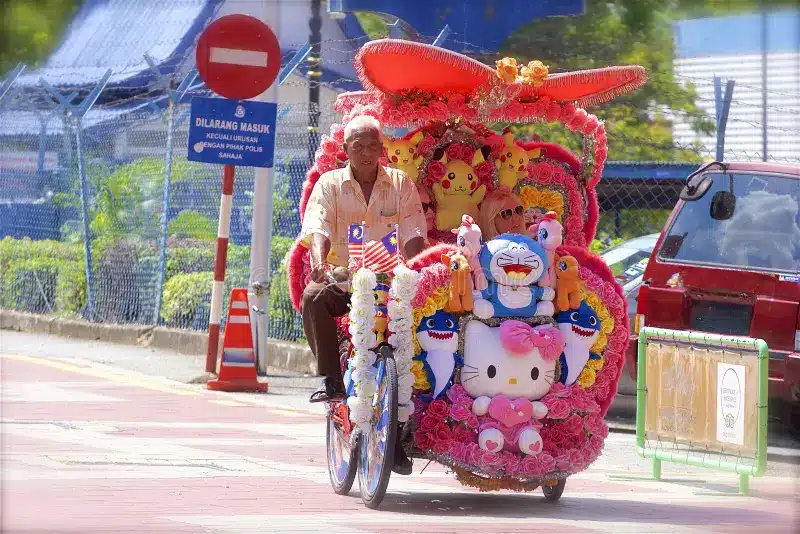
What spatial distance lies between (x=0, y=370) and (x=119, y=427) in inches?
162

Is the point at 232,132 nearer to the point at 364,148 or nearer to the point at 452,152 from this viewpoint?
the point at 452,152

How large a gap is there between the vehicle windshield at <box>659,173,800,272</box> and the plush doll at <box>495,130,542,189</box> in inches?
125

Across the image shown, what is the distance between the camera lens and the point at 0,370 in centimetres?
1412

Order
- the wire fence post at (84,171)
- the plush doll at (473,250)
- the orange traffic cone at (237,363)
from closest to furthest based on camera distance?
the plush doll at (473,250)
the orange traffic cone at (237,363)
the wire fence post at (84,171)

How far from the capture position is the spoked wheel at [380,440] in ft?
23.1

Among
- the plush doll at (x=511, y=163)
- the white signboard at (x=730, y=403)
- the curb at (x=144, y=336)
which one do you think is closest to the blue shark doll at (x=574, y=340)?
the plush doll at (x=511, y=163)

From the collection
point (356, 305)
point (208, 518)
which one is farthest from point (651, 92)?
point (208, 518)

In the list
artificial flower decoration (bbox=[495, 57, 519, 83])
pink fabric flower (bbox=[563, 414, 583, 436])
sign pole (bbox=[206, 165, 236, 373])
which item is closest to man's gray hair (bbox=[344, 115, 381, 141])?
artificial flower decoration (bbox=[495, 57, 519, 83])

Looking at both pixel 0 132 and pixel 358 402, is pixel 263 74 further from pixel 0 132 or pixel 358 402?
pixel 0 132

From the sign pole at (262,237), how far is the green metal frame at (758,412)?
5461 mm

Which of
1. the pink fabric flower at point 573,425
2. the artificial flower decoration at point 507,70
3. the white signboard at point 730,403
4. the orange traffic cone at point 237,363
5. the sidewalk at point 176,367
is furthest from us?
the orange traffic cone at point 237,363

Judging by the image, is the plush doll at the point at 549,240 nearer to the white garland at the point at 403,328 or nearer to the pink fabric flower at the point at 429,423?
the white garland at the point at 403,328

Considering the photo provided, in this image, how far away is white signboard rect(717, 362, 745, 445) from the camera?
887cm

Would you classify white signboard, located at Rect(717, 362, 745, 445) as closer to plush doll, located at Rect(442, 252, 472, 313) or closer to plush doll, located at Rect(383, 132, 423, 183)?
plush doll, located at Rect(383, 132, 423, 183)
